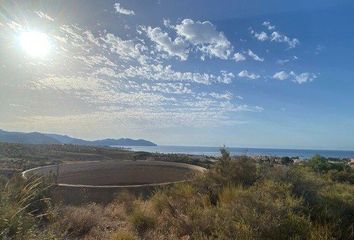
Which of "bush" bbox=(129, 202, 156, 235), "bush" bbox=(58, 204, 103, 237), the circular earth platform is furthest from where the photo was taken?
the circular earth platform

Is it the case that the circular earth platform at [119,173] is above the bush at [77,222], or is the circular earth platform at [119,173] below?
above

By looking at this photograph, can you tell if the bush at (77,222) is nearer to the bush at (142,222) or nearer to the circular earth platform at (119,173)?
the bush at (142,222)

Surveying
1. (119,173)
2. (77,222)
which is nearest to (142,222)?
(77,222)

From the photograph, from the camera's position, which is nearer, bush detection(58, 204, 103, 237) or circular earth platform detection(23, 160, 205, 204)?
bush detection(58, 204, 103, 237)

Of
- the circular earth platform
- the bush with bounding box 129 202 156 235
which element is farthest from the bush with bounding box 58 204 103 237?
the circular earth platform

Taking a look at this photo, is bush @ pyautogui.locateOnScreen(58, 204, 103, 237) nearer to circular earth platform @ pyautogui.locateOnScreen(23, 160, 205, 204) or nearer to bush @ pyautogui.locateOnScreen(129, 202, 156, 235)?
bush @ pyautogui.locateOnScreen(129, 202, 156, 235)

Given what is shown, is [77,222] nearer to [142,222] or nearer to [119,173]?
[142,222]

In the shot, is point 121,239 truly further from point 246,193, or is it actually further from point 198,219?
point 246,193

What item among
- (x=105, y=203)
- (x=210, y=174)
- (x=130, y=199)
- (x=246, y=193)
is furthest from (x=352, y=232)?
(x=105, y=203)

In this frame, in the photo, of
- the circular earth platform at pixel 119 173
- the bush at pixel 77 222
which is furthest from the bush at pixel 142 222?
the circular earth platform at pixel 119 173

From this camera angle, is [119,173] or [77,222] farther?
[119,173]

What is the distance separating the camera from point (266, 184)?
1042 cm

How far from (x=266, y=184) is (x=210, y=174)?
10.6 feet

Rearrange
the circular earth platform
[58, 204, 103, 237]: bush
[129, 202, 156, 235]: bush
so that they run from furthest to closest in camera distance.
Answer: the circular earth platform
[129, 202, 156, 235]: bush
[58, 204, 103, 237]: bush
